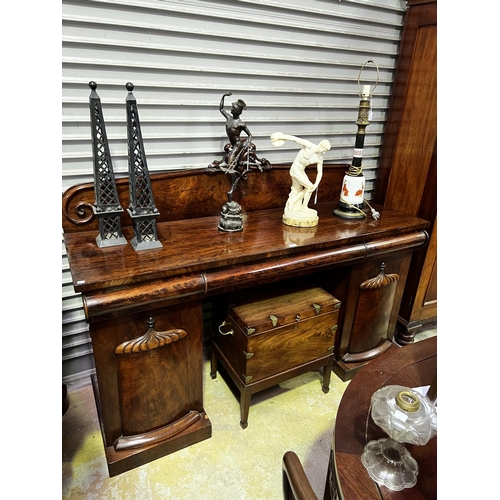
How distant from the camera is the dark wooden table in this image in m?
0.88

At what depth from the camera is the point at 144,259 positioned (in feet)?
4.98

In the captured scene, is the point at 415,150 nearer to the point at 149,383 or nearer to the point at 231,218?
the point at 231,218

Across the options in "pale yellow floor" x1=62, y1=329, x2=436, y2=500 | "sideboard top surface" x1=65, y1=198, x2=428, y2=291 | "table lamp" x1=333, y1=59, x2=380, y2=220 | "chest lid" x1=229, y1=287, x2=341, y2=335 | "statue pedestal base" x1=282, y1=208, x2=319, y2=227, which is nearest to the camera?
"sideboard top surface" x1=65, y1=198, x2=428, y2=291

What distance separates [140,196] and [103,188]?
0.15 m

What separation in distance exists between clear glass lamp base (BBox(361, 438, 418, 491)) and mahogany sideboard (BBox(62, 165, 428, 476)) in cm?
85

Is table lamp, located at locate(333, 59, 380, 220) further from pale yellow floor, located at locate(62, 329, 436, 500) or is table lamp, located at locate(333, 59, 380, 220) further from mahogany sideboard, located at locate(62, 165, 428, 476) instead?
pale yellow floor, located at locate(62, 329, 436, 500)

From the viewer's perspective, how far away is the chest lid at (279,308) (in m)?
1.79

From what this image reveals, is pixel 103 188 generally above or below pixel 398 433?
above

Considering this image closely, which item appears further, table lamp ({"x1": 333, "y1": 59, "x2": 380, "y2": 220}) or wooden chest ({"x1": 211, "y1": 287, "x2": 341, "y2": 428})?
table lamp ({"x1": 333, "y1": 59, "x2": 380, "y2": 220})

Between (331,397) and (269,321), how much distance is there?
78 cm

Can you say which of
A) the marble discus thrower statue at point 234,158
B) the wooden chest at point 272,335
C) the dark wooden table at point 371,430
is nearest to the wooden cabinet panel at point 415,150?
the wooden chest at point 272,335

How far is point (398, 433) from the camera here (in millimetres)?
863

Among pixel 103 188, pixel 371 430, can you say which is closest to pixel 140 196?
pixel 103 188

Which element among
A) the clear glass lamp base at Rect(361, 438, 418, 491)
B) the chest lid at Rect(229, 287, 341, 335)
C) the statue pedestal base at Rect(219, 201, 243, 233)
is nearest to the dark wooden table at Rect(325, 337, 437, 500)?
the clear glass lamp base at Rect(361, 438, 418, 491)
